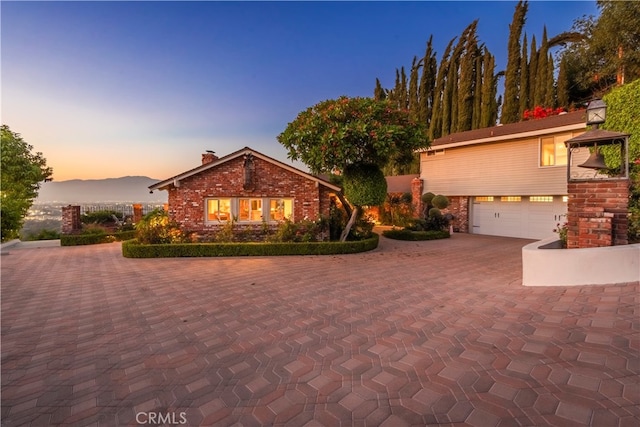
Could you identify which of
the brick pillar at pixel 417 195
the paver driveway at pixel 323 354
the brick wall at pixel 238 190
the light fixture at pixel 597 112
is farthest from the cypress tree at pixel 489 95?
the paver driveway at pixel 323 354

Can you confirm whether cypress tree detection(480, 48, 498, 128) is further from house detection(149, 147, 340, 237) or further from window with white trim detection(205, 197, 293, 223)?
window with white trim detection(205, 197, 293, 223)

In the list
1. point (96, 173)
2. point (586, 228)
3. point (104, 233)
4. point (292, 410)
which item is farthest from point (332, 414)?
point (96, 173)

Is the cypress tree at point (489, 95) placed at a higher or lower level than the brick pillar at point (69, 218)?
higher

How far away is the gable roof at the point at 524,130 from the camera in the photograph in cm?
1295

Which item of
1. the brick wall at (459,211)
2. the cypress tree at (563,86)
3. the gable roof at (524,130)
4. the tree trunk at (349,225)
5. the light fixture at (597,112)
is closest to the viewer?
the light fixture at (597,112)

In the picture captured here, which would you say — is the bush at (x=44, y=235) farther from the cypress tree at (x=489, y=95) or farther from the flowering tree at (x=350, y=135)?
the cypress tree at (x=489, y=95)

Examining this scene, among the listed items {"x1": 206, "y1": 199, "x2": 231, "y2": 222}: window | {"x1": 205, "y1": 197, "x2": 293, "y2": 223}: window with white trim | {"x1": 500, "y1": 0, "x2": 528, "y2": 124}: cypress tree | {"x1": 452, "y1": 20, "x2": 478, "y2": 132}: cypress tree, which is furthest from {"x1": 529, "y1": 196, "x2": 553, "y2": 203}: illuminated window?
{"x1": 452, "y1": 20, "x2": 478, "y2": 132}: cypress tree

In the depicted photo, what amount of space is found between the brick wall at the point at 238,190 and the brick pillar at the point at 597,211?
8429 mm

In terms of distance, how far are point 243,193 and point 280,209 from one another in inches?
69.4

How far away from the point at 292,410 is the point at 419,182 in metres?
17.8

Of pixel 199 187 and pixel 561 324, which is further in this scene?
pixel 199 187

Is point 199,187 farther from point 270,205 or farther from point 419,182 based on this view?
point 419,182

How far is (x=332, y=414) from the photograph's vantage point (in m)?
2.41

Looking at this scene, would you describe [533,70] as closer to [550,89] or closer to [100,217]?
[550,89]
